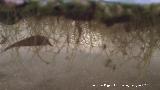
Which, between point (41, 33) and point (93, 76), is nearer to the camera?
point (41, 33)

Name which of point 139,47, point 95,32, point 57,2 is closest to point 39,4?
point 57,2

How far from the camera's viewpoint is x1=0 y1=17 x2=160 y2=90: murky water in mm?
752

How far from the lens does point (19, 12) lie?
706mm

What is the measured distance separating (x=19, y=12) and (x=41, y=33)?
0.29 ft

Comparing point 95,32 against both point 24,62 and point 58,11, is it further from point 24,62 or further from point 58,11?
point 24,62

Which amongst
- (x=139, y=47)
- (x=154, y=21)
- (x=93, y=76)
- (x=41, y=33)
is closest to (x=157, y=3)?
(x=154, y=21)

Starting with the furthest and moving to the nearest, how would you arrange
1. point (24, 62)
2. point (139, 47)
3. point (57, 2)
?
point (24, 62)
point (139, 47)
point (57, 2)

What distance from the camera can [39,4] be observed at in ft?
2.24

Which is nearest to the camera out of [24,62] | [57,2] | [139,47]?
[57,2]

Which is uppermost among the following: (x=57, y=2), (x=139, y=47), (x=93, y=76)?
(x=57, y=2)

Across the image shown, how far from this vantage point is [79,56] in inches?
43.7

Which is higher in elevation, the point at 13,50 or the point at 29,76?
the point at 13,50

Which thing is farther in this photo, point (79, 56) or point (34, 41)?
point (79, 56)

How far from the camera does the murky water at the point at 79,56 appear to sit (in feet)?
2.47
